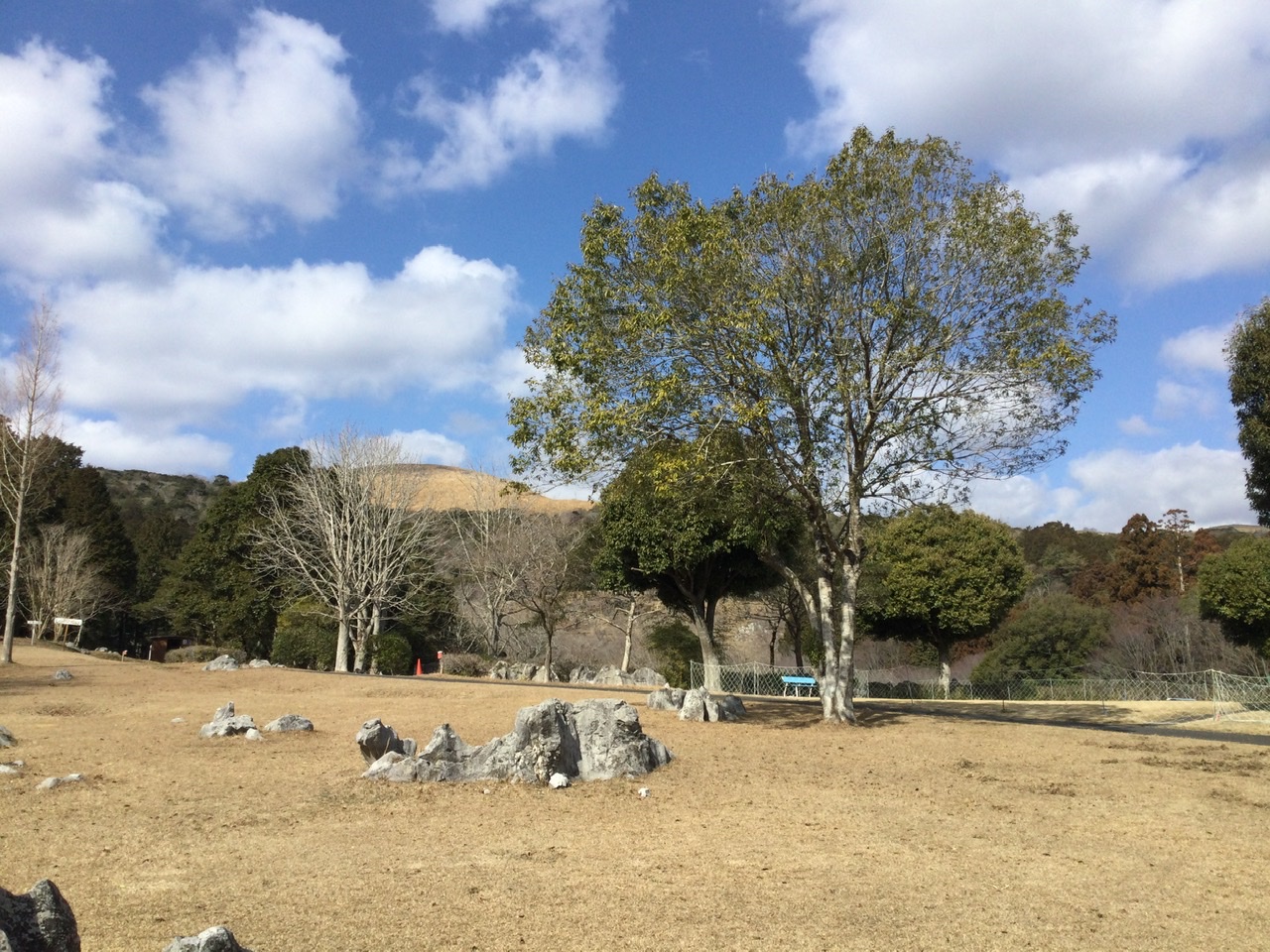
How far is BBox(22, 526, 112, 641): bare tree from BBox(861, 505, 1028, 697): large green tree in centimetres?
3574

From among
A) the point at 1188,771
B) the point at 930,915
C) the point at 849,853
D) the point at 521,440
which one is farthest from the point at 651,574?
the point at 930,915

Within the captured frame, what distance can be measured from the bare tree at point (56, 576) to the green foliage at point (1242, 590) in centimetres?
4485

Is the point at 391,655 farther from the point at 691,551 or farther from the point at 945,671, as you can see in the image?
the point at 945,671

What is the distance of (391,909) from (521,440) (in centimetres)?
1135

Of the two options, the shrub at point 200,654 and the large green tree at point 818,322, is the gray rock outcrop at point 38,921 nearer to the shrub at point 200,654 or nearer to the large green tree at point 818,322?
the large green tree at point 818,322

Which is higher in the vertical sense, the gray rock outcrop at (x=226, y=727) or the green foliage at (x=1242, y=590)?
the green foliage at (x=1242, y=590)

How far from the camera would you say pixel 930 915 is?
19.9 feet

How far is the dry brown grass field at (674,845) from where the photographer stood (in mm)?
5734

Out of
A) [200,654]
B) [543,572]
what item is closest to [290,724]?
[543,572]

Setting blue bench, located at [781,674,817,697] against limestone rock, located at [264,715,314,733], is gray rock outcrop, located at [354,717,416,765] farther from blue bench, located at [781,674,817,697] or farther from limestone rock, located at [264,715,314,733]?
blue bench, located at [781,674,817,697]

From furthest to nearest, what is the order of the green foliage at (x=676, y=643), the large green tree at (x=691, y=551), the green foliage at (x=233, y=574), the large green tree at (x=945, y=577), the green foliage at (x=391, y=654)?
the green foliage at (x=233, y=574) → the large green tree at (x=945, y=577) → the green foliage at (x=676, y=643) → the green foliage at (x=391, y=654) → the large green tree at (x=691, y=551)

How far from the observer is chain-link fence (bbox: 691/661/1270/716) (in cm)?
2635

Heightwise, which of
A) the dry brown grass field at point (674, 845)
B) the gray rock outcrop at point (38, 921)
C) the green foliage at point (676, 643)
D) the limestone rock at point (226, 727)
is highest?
the green foliage at point (676, 643)

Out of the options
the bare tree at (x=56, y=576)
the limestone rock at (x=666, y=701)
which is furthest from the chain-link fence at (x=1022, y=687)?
the bare tree at (x=56, y=576)
